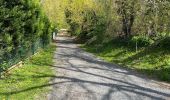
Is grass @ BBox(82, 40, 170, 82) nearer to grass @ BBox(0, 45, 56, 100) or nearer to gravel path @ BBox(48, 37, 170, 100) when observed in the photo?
gravel path @ BBox(48, 37, 170, 100)

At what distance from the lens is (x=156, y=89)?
48.8 ft

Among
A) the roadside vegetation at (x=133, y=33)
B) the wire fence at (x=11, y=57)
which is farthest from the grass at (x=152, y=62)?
the wire fence at (x=11, y=57)

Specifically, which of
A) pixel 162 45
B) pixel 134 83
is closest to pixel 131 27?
pixel 162 45

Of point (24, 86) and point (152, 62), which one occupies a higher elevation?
point (24, 86)

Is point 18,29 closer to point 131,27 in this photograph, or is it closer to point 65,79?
point 65,79

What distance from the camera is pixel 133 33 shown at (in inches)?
1563

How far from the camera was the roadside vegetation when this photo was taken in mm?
23875

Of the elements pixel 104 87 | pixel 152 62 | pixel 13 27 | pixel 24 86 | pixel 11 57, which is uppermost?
pixel 13 27

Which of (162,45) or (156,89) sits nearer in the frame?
(156,89)

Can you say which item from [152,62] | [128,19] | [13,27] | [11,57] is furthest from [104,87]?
[128,19]

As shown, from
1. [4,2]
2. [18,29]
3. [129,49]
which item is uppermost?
[4,2]

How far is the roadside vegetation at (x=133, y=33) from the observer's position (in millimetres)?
23875

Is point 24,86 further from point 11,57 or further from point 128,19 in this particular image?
point 128,19

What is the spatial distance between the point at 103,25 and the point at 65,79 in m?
29.3
